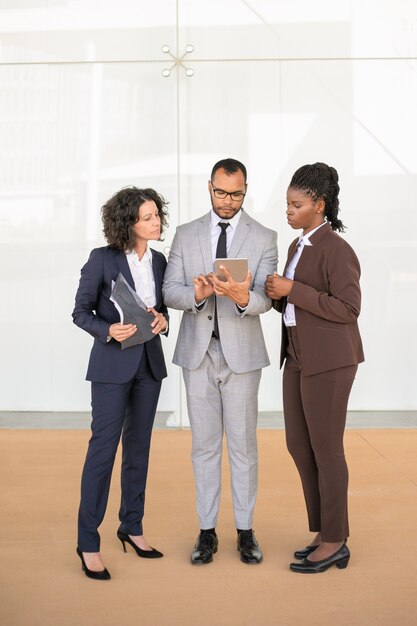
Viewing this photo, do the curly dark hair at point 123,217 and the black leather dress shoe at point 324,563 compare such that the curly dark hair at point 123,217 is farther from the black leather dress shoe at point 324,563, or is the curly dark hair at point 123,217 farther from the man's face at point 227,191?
the black leather dress shoe at point 324,563

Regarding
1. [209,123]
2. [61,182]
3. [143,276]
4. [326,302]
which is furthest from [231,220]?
[61,182]

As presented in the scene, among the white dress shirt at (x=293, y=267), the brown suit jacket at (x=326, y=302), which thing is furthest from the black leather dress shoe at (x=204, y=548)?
the white dress shirt at (x=293, y=267)

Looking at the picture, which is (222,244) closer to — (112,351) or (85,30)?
(112,351)

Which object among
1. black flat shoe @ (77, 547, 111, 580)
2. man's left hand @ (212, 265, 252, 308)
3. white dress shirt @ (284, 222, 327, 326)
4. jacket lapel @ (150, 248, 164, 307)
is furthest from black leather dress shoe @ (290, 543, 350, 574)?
jacket lapel @ (150, 248, 164, 307)

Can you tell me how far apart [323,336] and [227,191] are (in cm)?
69

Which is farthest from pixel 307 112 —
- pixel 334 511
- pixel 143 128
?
pixel 334 511

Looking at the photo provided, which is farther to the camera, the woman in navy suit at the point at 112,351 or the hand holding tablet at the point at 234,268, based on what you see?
the woman in navy suit at the point at 112,351

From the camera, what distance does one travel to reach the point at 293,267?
12.3 ft

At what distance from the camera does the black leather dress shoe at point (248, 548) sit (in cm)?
371

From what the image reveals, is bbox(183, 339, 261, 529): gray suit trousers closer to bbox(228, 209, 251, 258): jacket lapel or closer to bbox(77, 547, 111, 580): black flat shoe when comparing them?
bbox(228, 209, 251, 258): jacket lapel

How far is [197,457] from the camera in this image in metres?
3.82

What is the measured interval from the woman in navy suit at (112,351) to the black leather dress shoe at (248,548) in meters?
0.59

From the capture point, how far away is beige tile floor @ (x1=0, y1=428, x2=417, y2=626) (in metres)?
3.19

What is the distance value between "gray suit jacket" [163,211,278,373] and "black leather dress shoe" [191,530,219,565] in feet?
→ 2.36
